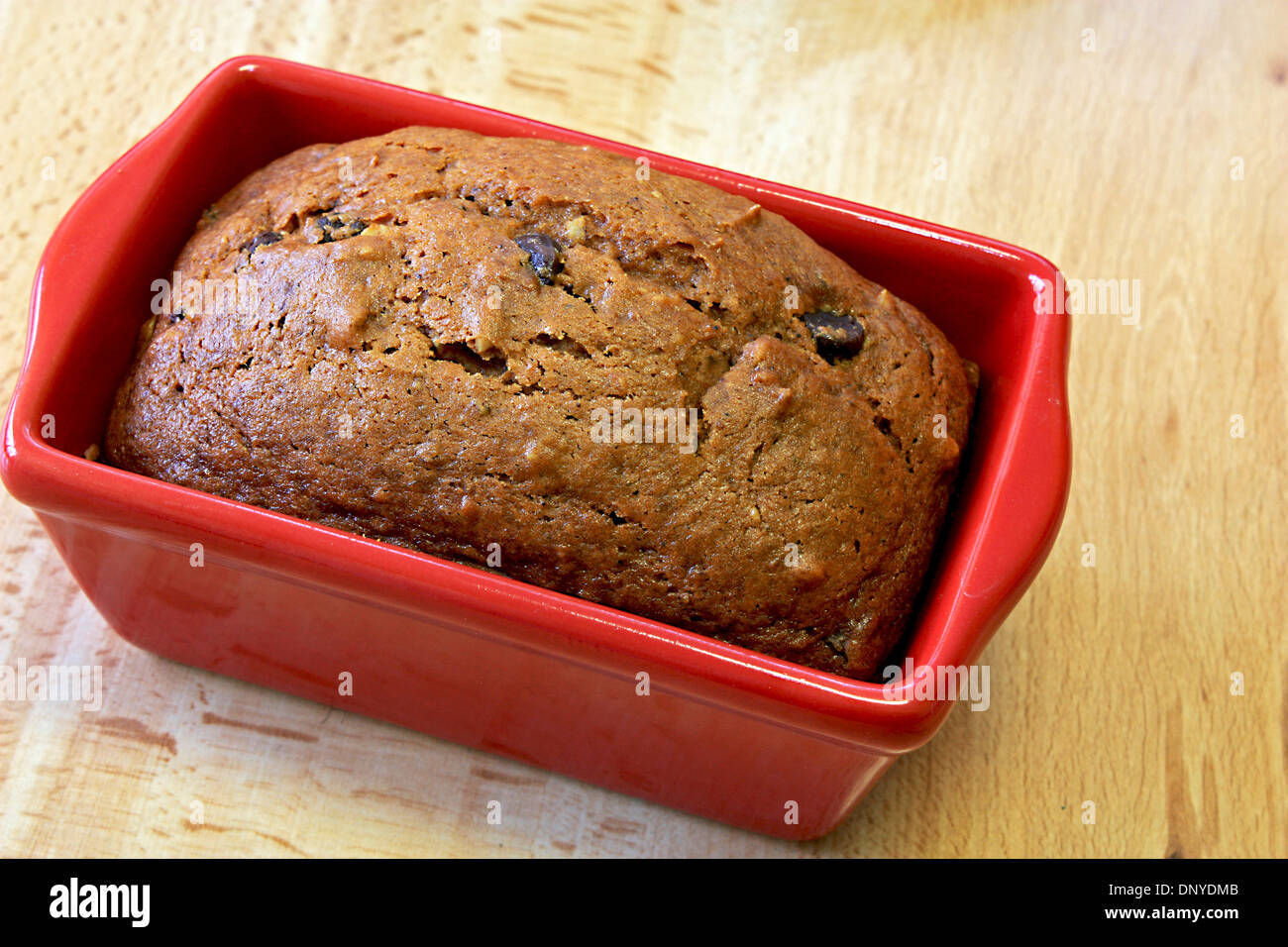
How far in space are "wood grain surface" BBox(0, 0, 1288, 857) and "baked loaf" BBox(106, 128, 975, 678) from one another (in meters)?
0.35

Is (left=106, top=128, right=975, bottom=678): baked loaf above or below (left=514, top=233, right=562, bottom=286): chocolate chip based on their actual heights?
below

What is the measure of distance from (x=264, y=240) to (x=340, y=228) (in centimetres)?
9

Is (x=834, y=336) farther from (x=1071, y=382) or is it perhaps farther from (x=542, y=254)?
(x=1071, y=382)

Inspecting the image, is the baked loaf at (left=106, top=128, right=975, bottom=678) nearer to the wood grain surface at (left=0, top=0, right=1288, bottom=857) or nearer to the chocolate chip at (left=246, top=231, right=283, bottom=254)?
the chocolate chip at (left=246, top=231, right=283, bottom=254)

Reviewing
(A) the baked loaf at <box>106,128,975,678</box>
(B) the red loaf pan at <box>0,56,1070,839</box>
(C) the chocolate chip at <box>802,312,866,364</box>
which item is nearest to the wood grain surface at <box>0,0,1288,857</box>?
(B) the red loaf pan at <box>0,56,1070,839</box>

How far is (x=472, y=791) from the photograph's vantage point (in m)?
1.53

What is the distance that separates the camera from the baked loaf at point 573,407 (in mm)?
1300

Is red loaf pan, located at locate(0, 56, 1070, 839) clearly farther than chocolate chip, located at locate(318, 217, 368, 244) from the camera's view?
No

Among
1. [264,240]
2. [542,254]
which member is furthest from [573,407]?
[264,240]

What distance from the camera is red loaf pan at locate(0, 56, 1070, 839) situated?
4.00 ft

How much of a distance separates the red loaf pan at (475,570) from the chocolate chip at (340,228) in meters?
0.22

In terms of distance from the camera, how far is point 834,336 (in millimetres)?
1401

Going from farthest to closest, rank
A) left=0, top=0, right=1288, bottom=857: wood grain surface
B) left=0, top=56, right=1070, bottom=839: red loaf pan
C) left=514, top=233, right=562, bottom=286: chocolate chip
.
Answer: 1. left=0, top=0, right=1288, bottom=857: wood grain surface
2. left=514, top=233, right=562, bottom=286: chocolate chip
3. left=0, top=56, right=1070, bottom=839: red loaf pan

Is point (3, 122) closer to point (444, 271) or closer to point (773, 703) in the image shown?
point (444, 271)
